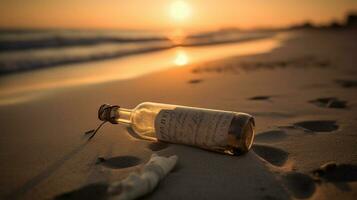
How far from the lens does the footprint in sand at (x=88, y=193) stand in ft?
4.06

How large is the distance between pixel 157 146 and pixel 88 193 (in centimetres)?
52

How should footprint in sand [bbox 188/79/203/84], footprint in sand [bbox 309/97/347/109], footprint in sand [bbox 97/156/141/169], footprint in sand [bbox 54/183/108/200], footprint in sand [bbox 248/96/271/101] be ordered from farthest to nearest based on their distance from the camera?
1. footprint in sand [bbox 188/79/203/84]
2. footprint in sand [bbox 248/96/271/101]
3. footprint in sand [bbox 309/97/347/109]
4. footprint in sand [bbox 97/156/141/169]
5. footprint in sand [bbox 54/183/108/200]

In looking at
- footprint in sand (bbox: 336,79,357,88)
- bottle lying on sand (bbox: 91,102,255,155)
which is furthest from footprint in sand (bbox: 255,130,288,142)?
footprint in sand (bbox: 336,79,357,88)

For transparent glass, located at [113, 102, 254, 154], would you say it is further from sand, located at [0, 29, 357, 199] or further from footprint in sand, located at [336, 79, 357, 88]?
footprint in sand, located at [336, 79, 357, 88]

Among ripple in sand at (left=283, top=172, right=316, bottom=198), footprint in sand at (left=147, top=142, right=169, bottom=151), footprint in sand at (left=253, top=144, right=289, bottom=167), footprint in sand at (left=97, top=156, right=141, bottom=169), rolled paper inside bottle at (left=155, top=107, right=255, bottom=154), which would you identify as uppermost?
rolled paper inside bottle at (left=155, top=107, right=255, bottom=154)

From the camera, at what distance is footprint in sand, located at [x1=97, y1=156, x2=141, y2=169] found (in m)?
1.53

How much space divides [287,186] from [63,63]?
6058 mm

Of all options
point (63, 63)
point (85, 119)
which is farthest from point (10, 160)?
point (63, 63)

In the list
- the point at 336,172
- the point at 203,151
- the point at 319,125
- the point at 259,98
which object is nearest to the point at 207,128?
the point at 203,151

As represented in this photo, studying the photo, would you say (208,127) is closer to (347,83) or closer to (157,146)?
(157,146)

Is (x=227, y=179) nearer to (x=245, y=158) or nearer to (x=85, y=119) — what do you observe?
(x=245, y=158)

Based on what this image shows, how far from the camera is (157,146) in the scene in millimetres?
1710

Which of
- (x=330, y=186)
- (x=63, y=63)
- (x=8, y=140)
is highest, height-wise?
(x=63, y=63)

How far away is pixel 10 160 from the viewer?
5.37 ft
